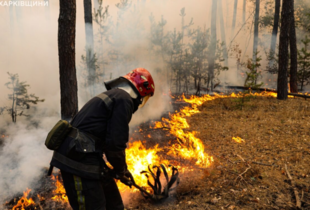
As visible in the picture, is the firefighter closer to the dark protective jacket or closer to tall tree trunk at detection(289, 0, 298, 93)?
the dark protective jacket

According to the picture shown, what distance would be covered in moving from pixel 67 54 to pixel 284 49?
9.45 meters

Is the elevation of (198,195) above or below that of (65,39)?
below

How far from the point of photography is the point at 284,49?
10.1 meters

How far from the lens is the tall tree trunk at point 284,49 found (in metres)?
9.94

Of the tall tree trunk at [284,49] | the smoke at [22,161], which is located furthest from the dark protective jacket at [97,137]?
the tall tree trunk at [284,49]

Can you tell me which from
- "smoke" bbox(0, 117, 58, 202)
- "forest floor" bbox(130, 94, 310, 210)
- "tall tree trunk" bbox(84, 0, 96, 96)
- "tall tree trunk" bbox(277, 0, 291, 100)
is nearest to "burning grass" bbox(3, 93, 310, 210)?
"forest floor" bbox(130, 94, 310, 210)

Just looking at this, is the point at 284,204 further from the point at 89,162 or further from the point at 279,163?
the point at 89,162

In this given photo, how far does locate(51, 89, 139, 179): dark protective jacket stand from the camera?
242 cm

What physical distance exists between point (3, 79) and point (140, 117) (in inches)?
257

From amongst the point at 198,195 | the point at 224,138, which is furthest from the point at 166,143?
the point at 198,195

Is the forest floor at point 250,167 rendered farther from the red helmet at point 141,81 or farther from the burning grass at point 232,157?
the red helmet at point 141,81

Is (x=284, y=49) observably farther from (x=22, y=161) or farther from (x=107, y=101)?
(x=22, y=161)

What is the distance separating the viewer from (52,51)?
12.6 metres

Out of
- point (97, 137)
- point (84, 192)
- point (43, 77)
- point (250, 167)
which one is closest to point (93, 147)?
point (97, 137)
